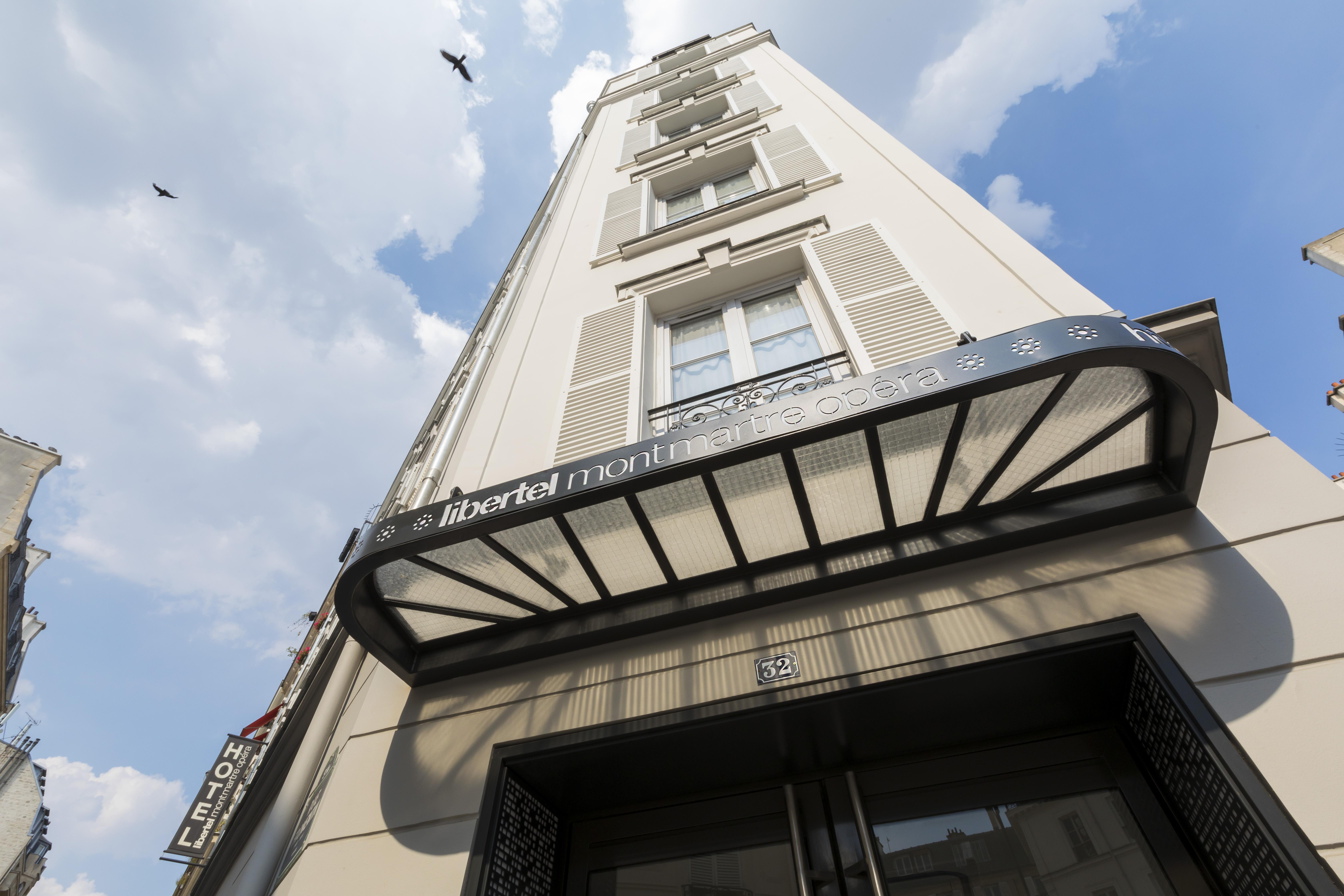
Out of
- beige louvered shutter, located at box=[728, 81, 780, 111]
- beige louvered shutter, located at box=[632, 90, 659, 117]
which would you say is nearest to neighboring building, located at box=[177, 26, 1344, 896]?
beige louvered shutter, located at box=[728, 81, 780, 111]

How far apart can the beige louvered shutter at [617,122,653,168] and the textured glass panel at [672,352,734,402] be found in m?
5.88

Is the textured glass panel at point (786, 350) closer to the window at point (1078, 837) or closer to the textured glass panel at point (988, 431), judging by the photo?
the textured glass panel at point (988, 431)

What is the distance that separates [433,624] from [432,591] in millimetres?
383

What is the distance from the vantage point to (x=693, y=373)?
555cm

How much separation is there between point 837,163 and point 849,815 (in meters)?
6.73

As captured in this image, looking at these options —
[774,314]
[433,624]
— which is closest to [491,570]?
[433,624]

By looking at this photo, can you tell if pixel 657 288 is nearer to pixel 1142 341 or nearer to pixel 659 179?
pixel 659 179

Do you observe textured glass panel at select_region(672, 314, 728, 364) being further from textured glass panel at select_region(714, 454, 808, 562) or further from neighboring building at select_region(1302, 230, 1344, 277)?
neighboring building at select_region(1302, 230, 1344, 277)

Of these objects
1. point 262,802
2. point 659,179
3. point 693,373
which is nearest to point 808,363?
point 693,373

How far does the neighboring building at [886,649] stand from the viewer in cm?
248

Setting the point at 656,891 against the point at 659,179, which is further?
the point at 659,179

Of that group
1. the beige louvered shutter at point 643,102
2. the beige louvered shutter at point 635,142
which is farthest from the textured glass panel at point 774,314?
the beige louvered shutter at point 643,102

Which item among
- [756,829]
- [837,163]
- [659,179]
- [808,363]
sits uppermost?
[659,179]

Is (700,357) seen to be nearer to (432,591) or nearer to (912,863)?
(432,591)
